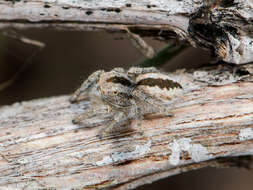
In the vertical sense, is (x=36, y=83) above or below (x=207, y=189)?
above

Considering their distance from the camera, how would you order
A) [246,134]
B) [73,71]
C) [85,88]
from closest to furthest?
[246,134]
[85,88]
[73,71]

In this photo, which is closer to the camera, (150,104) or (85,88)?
(150,104)

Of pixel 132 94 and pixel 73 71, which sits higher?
pixel 132 94

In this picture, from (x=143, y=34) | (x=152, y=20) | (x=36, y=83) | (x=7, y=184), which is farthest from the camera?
(x=36, y=83)

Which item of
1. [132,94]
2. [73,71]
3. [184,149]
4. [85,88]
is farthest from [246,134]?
[73,71]

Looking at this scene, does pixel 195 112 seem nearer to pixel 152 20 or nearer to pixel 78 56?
pixel 152 20

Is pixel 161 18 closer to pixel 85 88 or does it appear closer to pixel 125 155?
pixel 85 88

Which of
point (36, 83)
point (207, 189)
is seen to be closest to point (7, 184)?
point (36, 83)
